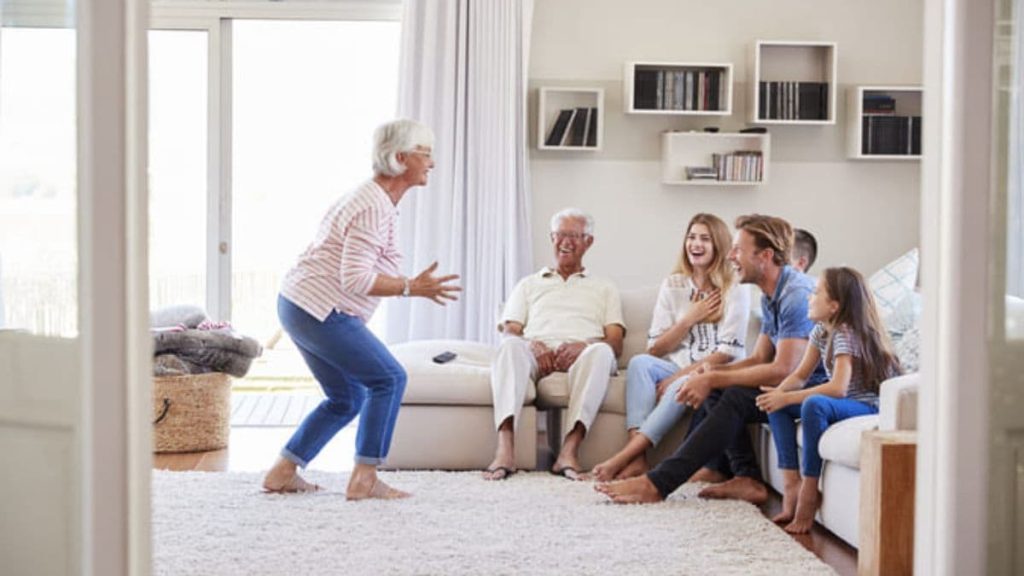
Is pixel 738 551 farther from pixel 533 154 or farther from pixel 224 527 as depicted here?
pixel 533 154

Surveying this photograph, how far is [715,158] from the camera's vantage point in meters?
7.50

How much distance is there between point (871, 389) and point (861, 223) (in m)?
3.35

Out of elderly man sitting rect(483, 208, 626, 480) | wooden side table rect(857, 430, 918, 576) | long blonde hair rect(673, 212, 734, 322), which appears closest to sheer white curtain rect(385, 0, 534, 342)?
elderly man sitting rect(483, 208, 626, 480)

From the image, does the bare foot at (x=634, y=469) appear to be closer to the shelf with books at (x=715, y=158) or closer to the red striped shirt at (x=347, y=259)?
the red striped shirt at (x=347, y=259)

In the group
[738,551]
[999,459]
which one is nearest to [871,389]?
[738,551]

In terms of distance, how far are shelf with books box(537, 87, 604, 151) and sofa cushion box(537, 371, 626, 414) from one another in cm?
204

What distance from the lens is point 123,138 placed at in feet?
7.69

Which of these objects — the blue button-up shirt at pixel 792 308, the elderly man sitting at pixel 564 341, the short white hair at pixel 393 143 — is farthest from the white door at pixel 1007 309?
the elderly man sitting at pixel 564 341

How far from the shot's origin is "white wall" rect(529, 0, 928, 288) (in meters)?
7.59

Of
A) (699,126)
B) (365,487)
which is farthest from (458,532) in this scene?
(699,126)

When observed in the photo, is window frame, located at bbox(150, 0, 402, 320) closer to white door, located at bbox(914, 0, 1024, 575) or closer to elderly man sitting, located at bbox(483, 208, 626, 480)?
elderly man sitting, located at bbox(483, 208, 626, 480)

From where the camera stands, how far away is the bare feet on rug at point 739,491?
4992mm

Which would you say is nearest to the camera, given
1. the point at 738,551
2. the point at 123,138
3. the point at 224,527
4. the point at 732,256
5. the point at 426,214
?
the point at 123,138

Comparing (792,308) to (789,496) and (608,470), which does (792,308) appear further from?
(608,470)
